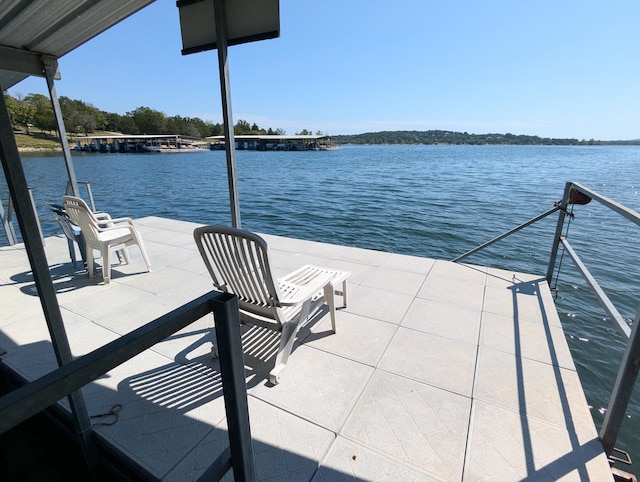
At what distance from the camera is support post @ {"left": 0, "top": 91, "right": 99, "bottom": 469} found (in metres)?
1.18

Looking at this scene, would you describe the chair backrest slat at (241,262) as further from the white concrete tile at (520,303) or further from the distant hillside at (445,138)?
the distant hillside at (445,138)

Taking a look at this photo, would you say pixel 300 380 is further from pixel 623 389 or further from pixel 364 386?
pixel 623 389

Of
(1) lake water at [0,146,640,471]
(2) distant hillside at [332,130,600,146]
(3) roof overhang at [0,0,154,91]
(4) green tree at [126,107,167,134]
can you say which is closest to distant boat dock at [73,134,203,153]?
(4) green tree at [126,107,167,134]

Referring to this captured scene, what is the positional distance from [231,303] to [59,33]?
2.53 m

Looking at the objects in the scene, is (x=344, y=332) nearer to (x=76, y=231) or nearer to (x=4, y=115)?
(x=4, y=115)

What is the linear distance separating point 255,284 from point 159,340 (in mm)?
1314

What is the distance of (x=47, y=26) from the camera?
204cm

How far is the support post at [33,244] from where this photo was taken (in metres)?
1.18

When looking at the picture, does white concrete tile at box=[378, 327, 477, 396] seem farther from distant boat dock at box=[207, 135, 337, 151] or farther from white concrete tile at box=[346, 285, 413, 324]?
distant boat dock at box=[207, 135, 337, 151]

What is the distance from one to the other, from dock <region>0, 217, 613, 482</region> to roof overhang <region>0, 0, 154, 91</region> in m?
2.00

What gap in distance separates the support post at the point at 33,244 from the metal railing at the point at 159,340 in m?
0.70

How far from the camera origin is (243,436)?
98cm

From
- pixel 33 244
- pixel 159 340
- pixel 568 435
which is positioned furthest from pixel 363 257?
pixel 159 340

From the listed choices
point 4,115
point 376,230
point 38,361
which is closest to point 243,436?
point 4,115
